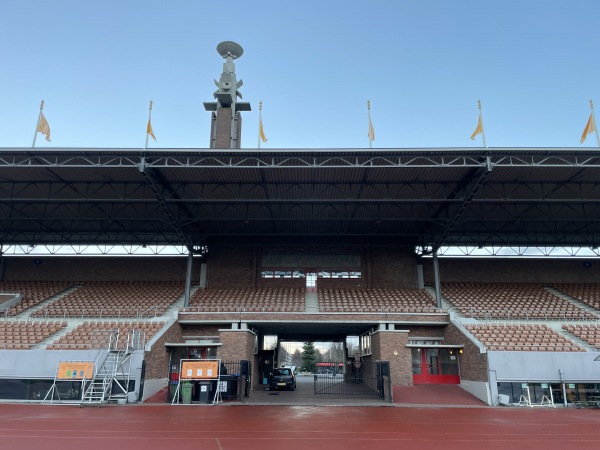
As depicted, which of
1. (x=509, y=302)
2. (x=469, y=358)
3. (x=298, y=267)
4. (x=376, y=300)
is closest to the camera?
(x=469, y=358)

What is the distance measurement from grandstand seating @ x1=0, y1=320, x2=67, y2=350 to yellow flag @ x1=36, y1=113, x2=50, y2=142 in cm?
1034

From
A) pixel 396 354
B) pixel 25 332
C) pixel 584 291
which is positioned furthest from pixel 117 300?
pixel 584 291

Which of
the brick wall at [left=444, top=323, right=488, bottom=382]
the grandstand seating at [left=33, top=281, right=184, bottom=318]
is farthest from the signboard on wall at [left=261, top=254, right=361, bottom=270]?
the brick wall at [left=444, top=323, right=488, bottom=382]

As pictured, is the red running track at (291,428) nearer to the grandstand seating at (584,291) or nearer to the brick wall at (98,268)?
the grandstand seating at (584,291)

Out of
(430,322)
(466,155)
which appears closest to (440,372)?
(430,322)

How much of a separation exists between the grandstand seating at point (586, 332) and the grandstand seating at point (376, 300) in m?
7.40

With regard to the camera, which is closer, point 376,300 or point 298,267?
point 376,300

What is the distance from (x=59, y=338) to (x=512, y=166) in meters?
25.1

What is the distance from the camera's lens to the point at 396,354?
77.9 feet

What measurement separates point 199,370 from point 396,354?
10.9 metres

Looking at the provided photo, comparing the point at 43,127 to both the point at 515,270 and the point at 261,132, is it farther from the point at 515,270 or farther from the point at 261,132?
the point at 515,270

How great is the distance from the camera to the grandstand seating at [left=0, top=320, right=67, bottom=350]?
21195 millimetres

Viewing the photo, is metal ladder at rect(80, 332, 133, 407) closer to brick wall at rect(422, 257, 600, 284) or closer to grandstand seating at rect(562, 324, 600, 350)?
brick wall at rect(422, 257, 600, 284)

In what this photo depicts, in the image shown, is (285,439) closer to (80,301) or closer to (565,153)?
(565,153)
